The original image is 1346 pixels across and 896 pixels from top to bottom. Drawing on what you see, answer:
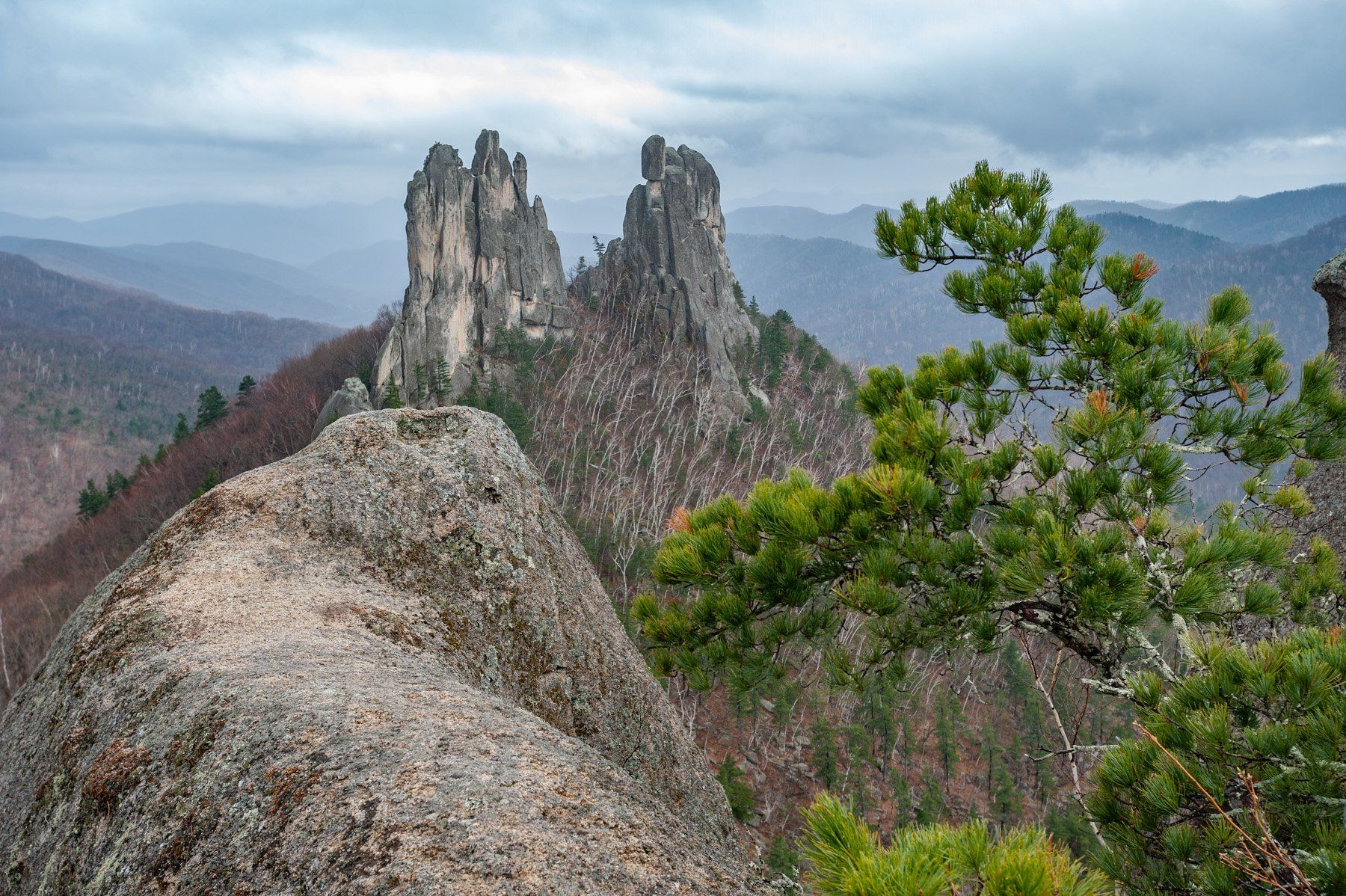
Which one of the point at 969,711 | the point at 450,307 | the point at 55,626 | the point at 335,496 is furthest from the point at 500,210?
the point at 335,496

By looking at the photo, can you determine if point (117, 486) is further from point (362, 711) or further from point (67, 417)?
point (67, 417)

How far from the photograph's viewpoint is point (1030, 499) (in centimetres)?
488

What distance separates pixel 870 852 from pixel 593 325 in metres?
85.0

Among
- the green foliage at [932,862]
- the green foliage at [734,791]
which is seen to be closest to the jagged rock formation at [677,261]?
the green foliage at [734,791]

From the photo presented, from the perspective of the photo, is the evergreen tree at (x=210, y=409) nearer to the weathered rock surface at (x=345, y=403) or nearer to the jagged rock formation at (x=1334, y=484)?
the weathered rock surface at (x=345, y=403)

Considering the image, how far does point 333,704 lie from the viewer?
3309 millimetres

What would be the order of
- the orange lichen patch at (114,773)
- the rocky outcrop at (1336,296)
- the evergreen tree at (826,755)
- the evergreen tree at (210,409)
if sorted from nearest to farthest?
the orange lichen patch at (114,773)
the rocky outcrop at (1336,296)
the evergreen tree at (826,755)
the evergreen tree at (210,409)

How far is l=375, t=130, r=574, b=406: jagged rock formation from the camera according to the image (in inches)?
2502

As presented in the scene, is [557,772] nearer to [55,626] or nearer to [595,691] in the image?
[595,691]

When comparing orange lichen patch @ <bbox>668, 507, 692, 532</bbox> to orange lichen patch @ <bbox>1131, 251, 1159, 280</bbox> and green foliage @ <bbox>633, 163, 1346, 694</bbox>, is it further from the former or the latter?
orange lichen patch @ <bbox>1131, 251, 1159, 280</bbox>

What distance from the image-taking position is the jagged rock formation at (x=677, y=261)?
8288 cm

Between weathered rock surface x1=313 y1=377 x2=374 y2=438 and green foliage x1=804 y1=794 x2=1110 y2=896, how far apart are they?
5605cm

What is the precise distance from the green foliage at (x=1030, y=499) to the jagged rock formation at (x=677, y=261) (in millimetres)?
74449

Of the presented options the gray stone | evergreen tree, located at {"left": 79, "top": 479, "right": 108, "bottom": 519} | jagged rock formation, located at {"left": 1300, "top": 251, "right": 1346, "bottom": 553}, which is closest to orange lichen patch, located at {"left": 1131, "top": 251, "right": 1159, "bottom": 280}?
jagged rock formation, located at {"left": 1300, "top": 251, "right": 1346, "bottom": 553}
